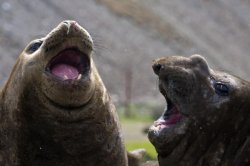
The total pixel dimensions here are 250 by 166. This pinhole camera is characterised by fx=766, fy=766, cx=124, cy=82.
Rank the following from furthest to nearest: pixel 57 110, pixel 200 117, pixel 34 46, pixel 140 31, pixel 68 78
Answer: pixel 140 31 < pixel 34 46 < pixel 57 110 < pixel 68 78 < pixel 200 117

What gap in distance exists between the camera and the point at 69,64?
816cm

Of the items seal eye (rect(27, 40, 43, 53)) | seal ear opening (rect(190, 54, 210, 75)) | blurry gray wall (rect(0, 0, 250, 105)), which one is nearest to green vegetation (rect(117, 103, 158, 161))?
blurry gray wall (rect(0, 0, 250, 105))

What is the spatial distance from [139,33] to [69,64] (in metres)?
32.3

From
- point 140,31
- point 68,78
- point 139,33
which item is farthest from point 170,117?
point 140,31

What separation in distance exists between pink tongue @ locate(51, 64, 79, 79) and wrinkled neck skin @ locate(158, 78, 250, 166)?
52.8 inches

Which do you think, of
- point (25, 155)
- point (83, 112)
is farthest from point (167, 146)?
point (25, 155)

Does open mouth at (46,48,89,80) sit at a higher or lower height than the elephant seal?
higher

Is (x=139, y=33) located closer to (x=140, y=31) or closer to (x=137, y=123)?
(x=140, y=31)

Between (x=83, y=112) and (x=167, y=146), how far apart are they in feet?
3.93

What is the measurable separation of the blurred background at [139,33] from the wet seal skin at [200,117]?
60.6 ft

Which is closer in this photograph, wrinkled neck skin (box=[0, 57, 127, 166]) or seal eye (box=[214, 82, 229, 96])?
seal eye (box=[214, 82, 229, 96])

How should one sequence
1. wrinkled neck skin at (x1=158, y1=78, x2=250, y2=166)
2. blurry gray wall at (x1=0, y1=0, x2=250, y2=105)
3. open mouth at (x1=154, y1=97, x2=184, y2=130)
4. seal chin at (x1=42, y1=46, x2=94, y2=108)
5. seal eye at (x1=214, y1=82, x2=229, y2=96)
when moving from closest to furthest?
wrinkled neck skin at (x1=158, y1=78, x2=250, y2=166), seal eye at (x1=214, y1=82, x2=229, y2=96), open mouth at (x1=154, y1=97, x2=184, y2=130), seal chin at (x1=42, y1=46, x2=94, y2=108), blurry gray wall at (x1=0, y1=0, x2=250, y2=105)

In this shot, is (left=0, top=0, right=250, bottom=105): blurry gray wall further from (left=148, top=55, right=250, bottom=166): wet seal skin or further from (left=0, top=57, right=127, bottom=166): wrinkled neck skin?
(left=148, top=55, right=250, bottom=166): wet seal skin

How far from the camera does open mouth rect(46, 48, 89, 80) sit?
26.6 feet
